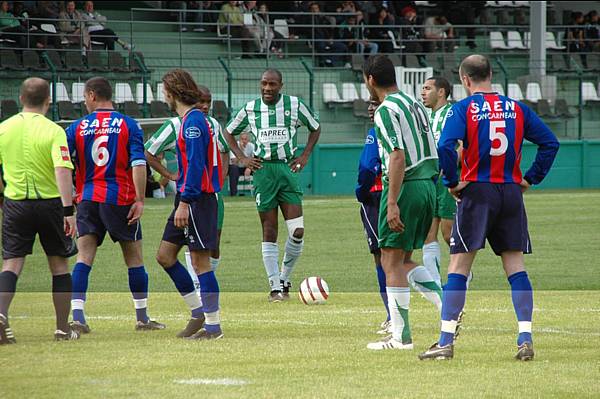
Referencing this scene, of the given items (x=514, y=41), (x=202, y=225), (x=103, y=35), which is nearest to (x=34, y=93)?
(x=202, y=225)

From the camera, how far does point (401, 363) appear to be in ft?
25.2

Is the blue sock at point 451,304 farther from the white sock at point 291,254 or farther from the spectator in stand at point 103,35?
the spectator in stand at point 103,35

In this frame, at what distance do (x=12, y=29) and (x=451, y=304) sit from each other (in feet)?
71.6

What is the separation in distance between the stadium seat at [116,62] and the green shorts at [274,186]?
52.3 ft

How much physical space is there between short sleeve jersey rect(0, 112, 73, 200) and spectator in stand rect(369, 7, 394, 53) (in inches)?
985

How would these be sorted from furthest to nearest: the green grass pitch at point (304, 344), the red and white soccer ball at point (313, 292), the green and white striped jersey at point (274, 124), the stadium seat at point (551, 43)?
the stadium seat at point (551, 43) < the green and white striped jersey at point (274, 124) < the red and white soccer ball at point (313, 292) < the green grass pitch at point (304, 344)

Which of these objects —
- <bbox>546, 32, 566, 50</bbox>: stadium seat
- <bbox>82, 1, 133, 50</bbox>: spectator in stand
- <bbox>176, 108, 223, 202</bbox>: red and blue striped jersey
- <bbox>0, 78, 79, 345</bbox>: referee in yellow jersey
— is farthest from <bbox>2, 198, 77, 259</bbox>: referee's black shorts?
<bbox>546, 32, 566, 50</bbox>: stadium seat

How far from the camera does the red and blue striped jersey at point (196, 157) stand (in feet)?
28.6

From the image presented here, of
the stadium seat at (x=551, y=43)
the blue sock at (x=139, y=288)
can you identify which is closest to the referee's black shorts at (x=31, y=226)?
the blue sock at (x=139, y=288)

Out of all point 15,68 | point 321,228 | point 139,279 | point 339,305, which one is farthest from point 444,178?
point 15,68

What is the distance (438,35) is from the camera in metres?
35.2

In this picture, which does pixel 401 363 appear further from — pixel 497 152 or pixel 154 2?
pixel 154 2

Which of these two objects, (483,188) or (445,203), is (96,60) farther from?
(483,188)

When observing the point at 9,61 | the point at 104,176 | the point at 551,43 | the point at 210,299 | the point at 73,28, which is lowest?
the point at 210,299
